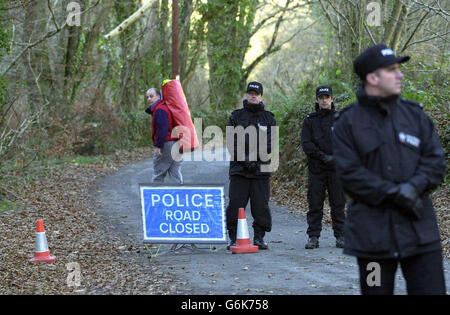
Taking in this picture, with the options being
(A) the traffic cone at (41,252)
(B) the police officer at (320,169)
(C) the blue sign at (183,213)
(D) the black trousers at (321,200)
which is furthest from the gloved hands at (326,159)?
(A) the traffic cone at (41,252)

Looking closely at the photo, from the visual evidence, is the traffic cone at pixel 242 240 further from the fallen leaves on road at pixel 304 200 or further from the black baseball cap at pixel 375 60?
the black baseball cap at pixel 375 60

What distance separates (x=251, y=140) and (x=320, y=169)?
1.10 m

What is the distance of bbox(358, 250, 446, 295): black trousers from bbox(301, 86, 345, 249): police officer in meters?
5.34

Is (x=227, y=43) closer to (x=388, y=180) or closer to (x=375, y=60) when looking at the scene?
(x=375, y=60)

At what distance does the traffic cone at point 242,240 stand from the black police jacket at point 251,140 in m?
0.60

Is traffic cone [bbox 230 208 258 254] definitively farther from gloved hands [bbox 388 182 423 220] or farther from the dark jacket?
gloved hands [bbox 388 182 423 220]

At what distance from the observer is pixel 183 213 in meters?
10.0

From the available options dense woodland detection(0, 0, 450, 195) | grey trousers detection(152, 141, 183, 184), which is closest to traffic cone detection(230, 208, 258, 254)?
grey trousers detection(152, 141, 183, 184)

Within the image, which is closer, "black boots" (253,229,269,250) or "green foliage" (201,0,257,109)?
"black boots" (253,229,269,250)

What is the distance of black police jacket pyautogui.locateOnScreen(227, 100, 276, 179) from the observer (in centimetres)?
1003

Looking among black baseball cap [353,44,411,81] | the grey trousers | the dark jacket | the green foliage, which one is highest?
the green foliage

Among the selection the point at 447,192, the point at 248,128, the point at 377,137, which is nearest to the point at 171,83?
the point at 248,128
